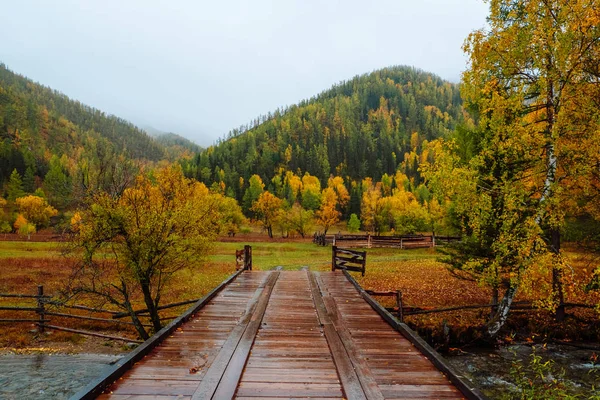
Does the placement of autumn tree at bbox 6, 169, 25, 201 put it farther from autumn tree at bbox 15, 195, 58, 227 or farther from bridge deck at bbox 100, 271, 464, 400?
bridge deck at bbox 100, 271, 464, 400

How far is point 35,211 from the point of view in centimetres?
8750

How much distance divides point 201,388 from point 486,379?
1122 centimetres

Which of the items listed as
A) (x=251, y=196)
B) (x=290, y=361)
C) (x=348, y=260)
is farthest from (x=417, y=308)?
(x=251, y=196)

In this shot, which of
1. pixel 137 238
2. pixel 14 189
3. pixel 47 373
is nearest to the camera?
pixel 137 238

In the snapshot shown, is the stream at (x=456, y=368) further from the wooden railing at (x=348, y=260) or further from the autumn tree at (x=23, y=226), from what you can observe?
the autumn tree at (x=23, y=226)

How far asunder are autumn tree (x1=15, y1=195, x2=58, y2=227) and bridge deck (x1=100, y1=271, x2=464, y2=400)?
99.0 meters

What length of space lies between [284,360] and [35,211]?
10384cm

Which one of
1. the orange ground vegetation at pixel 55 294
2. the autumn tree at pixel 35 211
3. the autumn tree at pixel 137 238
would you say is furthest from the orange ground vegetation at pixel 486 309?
the autumn tree at pixel 35 211

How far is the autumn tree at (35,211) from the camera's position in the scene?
87125 millimetres

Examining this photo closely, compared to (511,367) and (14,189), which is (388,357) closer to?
(511,367)

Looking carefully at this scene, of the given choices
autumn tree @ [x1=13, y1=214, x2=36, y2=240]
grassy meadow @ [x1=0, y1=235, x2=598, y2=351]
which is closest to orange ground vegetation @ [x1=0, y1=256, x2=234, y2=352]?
grassy meadow @ [x1=0, y1=235, x2=598, y2=351]

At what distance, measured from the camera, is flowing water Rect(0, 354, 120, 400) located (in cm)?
1244

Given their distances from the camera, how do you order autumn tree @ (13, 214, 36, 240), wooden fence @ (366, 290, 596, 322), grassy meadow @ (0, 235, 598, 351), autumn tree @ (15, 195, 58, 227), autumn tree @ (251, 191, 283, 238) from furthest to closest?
autumn tree @ (15, 195, 58, 227)
autumn tree @ (251, 191, 283, 238)
autumn tree @ (13, 214, 36, 240)
grassy meadow @ (0, 235, 598, 351)
wooden fence @ (366, 290, 596, 322)

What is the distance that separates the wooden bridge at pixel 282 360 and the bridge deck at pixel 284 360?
0.02 metres
